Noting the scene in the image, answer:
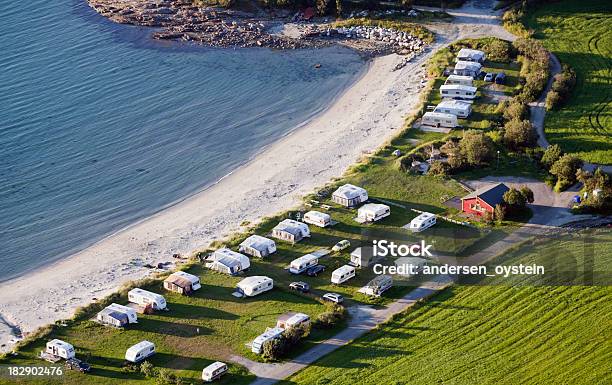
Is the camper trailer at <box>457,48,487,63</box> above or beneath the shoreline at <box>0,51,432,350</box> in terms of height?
above

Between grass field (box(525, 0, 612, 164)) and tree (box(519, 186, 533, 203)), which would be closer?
tree (box(519, 186, 533, 203))

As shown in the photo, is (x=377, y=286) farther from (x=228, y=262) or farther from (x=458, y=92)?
(x=458, y=92)

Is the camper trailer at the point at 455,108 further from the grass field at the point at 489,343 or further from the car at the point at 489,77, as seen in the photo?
the grass field at the point at 489,343

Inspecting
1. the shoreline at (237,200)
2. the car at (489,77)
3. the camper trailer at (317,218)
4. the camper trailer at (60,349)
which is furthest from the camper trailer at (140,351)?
the car at (489,77)

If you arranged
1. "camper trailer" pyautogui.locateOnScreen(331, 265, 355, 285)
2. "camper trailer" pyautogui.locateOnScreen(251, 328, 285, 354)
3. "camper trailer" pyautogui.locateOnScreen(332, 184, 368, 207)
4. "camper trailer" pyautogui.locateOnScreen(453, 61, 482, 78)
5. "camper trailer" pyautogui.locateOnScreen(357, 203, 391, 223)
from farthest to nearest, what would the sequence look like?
"camper trailer" pyautogui.locateOnScreen(453, 61, 482, 78) → "camper trailer" pyautogui.locateOnScreen(332, 184, 368, 207) → "camper trailer" pyautogui.locateOnScreen(357, 203, 391, 223) → "camper trailer" pyautogui.locateOnScreen(331, 265, 355, 285) → "camper trailer" pyautogui.locateOnScreen(251, 328, 285, 354)

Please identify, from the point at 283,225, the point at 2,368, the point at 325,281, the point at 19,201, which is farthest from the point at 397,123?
the point at 2,368

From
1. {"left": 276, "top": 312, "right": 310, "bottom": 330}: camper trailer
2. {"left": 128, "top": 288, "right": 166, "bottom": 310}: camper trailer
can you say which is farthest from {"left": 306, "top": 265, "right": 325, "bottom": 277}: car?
{"left": 128, "top": 288, "right": 166, "bottom": 310}: camper trailer

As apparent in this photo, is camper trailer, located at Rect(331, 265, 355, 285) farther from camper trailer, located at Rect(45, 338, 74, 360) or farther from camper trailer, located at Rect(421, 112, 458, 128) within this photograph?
camper trailer, located at Rect(421, 112, 458, 128)
